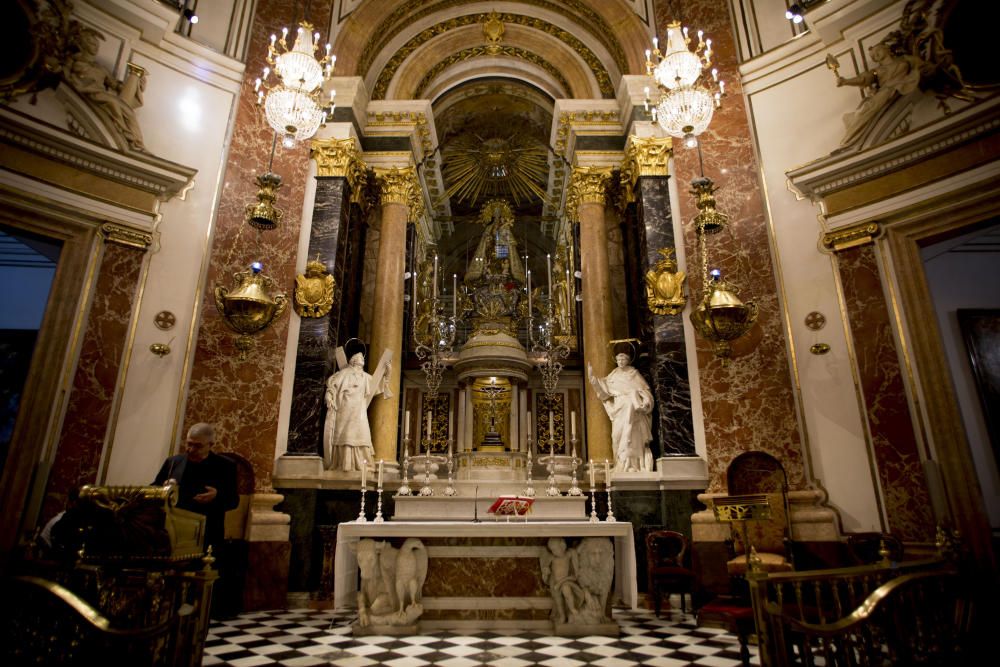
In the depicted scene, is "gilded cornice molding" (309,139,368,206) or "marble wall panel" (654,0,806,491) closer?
"marble wall panel" (654,0,806,491)

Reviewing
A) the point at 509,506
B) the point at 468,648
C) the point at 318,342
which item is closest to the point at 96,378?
the point at 318,342

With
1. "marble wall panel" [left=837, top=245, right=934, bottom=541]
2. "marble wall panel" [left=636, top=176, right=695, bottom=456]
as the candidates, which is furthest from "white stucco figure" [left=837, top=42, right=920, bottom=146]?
"marble wall panel" [left=636, top=176, right=695, bottom=456]

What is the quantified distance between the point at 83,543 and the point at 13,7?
633 centimetres

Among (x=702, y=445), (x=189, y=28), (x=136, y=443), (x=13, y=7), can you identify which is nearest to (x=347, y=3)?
(x=189, y=28)

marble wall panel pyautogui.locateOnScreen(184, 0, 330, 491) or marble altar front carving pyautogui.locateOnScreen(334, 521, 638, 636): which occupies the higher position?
marble wall panel pyautogui.locateOnScreen(184, 0, 330, 491)

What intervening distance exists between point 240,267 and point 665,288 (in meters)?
5.54

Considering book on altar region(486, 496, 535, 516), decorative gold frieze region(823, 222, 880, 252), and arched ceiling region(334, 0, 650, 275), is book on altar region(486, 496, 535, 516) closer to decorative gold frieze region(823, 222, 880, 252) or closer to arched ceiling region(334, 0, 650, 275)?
decorative gold frieze region(823, 222, 880, 252)

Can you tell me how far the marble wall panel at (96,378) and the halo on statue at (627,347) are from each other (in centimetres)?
614

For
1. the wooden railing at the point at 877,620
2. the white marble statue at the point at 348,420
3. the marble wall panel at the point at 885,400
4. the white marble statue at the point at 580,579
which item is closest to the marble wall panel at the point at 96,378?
the white marble statue at the point at 348,420

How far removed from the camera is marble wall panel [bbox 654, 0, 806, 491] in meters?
6.94

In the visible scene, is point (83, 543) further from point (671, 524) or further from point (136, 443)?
point (671, 524)

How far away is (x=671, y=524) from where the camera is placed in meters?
Answer: 6.81

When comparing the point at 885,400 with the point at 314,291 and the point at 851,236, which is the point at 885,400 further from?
the point at 314,291

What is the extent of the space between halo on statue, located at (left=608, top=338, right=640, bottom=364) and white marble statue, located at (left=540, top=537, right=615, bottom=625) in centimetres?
357
